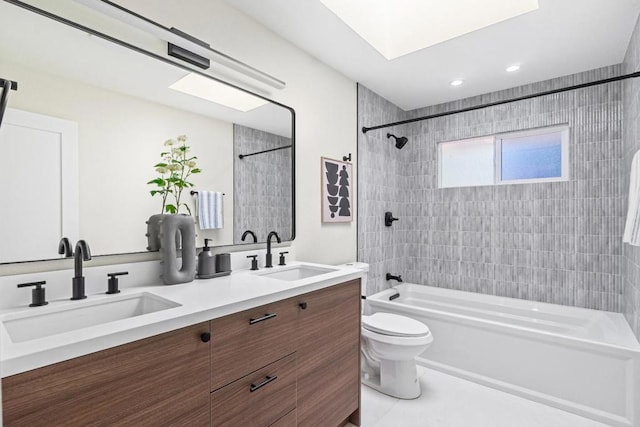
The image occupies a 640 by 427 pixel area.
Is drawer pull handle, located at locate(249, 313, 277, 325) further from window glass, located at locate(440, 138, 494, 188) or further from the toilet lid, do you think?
window glass, located at locate(440, 138, 494, 188)

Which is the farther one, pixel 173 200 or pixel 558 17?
pixel 558 17

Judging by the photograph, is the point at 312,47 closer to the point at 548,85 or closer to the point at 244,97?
the point at 244,97

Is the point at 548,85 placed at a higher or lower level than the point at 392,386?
higher

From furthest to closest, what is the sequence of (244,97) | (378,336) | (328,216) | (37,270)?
(328,216) → (378,336) → (244,97) → (37,270)

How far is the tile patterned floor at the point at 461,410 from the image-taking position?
1.91 metres

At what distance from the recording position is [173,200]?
1.53m

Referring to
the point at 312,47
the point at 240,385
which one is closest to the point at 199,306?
the point at 240,385

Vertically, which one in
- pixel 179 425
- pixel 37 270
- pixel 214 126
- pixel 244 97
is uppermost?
pixel 244 97

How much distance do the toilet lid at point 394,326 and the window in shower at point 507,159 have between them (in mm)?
1745

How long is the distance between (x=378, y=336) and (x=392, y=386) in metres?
0.38

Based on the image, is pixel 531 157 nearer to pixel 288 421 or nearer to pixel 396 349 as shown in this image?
pixel 396 349

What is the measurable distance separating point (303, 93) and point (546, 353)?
248 cm

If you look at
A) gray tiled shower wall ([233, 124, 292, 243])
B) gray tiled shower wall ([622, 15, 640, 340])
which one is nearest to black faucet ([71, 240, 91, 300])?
gray tiled shower wall ([233, 124, 292, 243])

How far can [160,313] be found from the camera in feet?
3.21
